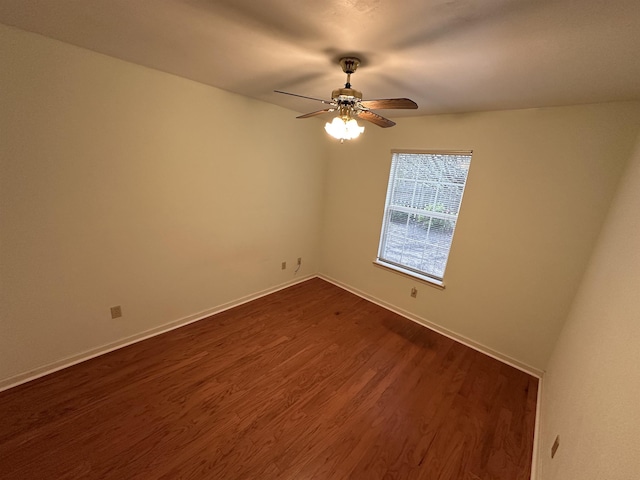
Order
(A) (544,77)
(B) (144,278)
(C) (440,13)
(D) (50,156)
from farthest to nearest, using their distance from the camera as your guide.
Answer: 1. (B) (144,278)
2. (D) (50,156)
3. (A) (544,77)
4. (C) (440,13)

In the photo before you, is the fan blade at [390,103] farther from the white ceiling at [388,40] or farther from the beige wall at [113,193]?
the beige wall at [113,193]

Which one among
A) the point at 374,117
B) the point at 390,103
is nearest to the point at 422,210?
the point at 374,117

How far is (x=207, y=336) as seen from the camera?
2.49 meters

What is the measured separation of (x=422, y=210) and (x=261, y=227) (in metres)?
1.95

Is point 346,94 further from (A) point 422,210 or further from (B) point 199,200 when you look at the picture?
(A) point 422,210

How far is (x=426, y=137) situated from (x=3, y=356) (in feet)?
13.1

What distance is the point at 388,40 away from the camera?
4.06 ft

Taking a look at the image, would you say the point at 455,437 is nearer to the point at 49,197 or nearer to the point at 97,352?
the point at 97,352

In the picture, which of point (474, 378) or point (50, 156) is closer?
point (50, 156)

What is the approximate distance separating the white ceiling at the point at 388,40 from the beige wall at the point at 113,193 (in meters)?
0.27

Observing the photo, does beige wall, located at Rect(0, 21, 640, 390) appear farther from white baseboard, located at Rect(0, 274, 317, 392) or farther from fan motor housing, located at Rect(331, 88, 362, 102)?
fan motor housing, located at Rect(331, 88, 362, 102)

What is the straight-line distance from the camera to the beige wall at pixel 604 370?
865 mm

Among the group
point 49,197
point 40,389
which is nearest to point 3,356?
point 40,389

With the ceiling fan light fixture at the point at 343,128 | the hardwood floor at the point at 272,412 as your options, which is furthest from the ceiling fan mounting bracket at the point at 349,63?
the hardwood floor at the point at 272,412
